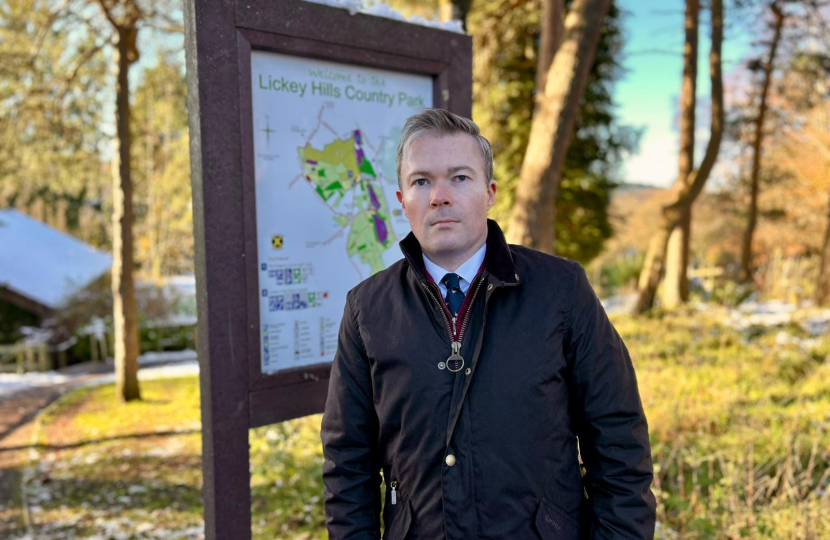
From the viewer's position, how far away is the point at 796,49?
15266 mm

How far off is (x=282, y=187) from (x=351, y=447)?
3.64 feet

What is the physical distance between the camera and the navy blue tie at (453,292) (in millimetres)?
1668

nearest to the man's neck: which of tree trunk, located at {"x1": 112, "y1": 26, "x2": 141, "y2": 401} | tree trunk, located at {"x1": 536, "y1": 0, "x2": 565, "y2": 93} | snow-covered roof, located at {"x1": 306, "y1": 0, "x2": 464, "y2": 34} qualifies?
snow-covered roof, located at {"x1": 306, "y1": 0, "x2": 464, "y2": 34}

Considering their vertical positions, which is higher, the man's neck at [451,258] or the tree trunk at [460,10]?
the tree trunk at [460,10]

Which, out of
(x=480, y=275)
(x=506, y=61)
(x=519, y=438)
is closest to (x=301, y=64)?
(x=480, y=275)

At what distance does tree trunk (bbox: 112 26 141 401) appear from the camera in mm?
8539

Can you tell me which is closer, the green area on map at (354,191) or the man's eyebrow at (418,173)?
the man's eyebrow at (418,173)

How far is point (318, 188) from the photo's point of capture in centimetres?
255

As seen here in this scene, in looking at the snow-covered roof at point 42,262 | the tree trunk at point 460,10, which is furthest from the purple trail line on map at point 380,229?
the snow-covered roof at point 42,262

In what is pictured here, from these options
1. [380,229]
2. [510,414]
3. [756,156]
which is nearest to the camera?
[510,414]

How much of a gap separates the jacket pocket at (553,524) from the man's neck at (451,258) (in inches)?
24.8

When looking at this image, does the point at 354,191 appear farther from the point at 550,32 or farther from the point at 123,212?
the point at 123,212

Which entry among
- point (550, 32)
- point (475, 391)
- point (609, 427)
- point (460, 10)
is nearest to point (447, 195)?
point (475, 391)

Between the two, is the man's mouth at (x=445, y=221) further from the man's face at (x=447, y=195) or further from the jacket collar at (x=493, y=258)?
the jacket collar at (x=493, y=258)
